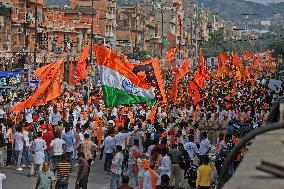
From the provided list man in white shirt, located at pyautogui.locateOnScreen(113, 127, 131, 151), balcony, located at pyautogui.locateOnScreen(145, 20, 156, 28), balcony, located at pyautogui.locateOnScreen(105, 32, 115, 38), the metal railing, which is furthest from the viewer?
balcony, located at pyautogui.locateOnScreen(145, 20, 156, 28)

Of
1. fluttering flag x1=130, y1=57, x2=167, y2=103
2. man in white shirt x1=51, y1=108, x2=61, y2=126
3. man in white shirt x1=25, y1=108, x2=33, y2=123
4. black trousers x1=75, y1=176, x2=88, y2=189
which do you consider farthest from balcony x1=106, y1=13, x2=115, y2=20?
black trousers x1=75, y1=176, x2=88, y2=189

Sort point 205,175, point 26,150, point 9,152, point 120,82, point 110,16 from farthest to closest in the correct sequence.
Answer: point 110,16
point 120,82
point 9,152
point 26,150
point 205,175

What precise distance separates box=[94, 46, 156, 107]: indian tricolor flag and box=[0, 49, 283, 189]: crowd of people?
779mm

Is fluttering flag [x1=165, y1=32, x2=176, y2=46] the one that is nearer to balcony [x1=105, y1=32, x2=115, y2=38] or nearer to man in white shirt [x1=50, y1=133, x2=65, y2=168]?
balcony [x1=105, y1=32, x2=115, y2=38]

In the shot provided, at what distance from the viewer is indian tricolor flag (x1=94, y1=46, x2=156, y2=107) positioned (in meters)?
19.5

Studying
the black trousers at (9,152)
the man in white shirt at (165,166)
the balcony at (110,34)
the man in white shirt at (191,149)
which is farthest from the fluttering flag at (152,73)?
the balcony at (110,34)

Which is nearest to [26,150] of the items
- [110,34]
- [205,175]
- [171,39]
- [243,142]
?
[205,175]

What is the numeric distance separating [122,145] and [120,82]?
3159 millimetres

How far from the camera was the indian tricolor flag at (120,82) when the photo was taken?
63.9 ft

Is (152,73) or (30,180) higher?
(152,73)

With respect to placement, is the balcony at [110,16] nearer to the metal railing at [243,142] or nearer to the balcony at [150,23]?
the balcony at [150,23]

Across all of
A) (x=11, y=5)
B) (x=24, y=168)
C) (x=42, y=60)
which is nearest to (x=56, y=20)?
(x=42, y=60)

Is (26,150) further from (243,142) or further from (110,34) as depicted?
(110,34)

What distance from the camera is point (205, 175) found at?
12484 mm
